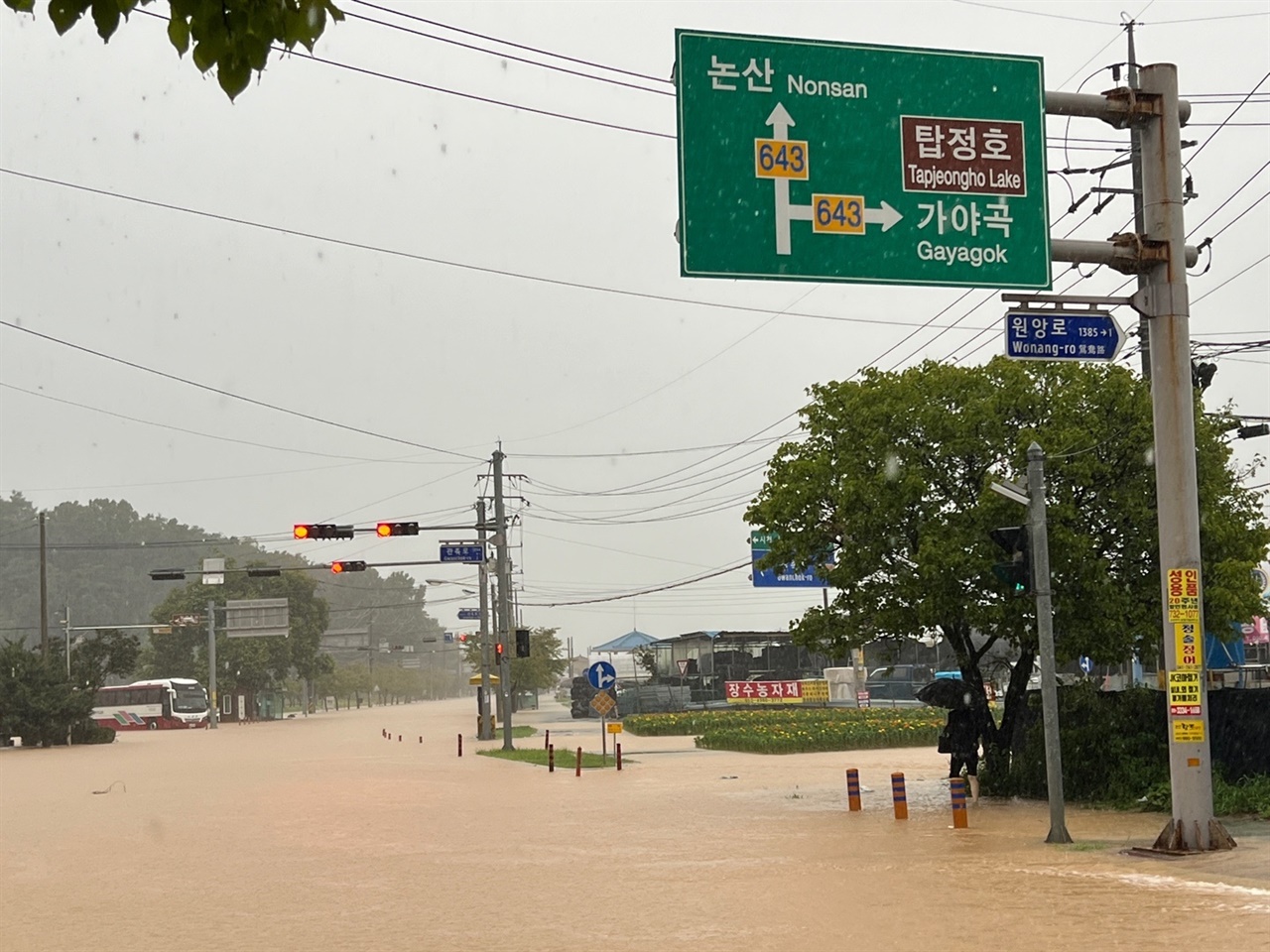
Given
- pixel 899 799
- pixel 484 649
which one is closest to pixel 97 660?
pixel 484 649

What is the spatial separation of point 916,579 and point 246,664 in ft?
309

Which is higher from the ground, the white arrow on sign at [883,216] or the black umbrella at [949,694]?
the white arrow on sign at [883,216]

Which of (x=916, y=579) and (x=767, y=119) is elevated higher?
(x=767, y=119)

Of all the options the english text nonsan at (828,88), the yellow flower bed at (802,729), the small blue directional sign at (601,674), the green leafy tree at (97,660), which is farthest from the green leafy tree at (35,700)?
the english text nonsan at (828,88)

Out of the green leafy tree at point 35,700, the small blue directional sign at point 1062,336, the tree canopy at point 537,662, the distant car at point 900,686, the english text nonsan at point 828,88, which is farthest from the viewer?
the tree canopy at point 537,662

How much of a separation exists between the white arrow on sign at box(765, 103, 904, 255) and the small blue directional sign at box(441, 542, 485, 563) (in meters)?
32.5

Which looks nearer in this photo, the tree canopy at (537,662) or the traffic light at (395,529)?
the traffic light at (395,529)

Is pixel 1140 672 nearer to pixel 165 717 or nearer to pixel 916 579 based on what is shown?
pixel 916 579

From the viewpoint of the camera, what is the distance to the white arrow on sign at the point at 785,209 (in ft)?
47.8

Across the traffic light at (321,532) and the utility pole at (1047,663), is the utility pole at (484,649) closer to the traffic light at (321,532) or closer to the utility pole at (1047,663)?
the traffic light at (321,532)

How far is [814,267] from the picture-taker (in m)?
14.6

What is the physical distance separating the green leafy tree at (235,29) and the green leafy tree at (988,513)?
1870 cm

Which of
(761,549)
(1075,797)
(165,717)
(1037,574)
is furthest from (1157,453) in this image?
(165,717)

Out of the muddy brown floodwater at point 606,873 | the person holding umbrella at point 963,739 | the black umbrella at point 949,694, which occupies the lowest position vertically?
the muddy brown floodwater at point 606,873
